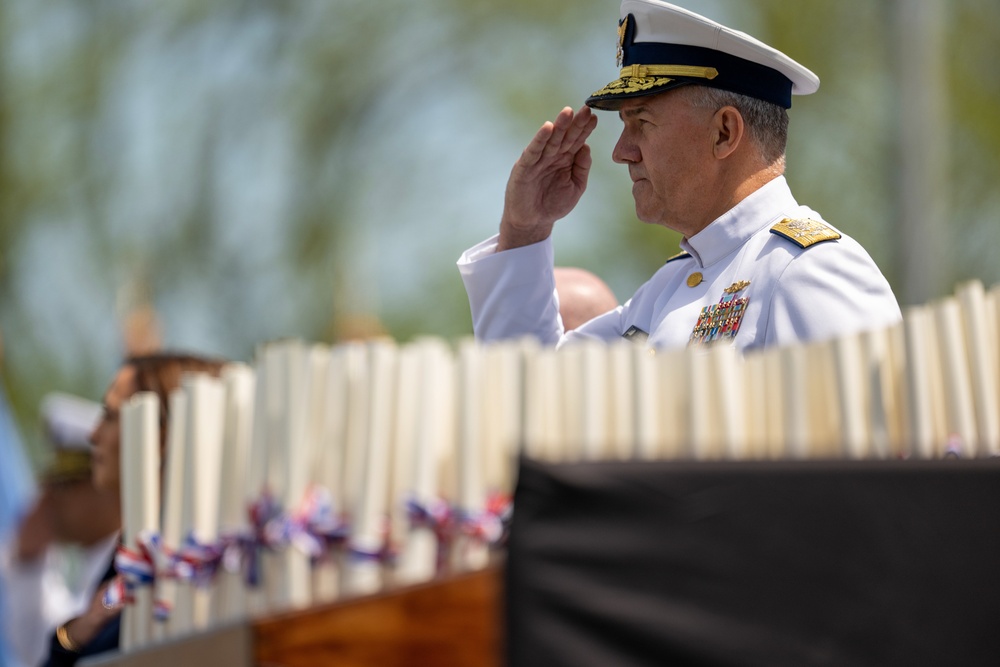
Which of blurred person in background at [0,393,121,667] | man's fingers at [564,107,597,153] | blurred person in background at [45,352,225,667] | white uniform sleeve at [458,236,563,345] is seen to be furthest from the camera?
blurred person in background at [0,393,121,667]

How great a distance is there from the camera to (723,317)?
3234 millimetres

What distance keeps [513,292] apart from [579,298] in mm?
920

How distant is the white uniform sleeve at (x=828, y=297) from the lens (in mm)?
2992

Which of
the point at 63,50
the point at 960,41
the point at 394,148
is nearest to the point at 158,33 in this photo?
the point at 63,50

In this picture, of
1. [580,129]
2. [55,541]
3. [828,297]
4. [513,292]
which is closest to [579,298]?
[513,292]

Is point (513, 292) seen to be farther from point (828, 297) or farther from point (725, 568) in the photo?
point (725, 568)

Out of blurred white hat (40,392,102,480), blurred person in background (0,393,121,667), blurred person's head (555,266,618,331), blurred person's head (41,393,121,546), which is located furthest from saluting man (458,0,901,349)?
blurred white hat (40,392,102,480)

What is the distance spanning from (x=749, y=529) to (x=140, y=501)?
40.7 inches

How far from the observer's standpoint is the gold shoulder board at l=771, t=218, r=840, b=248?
3212mm

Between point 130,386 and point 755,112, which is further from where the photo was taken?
point 130,386

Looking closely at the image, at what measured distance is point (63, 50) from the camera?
19.5 metres

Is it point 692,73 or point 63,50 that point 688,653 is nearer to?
point 692,73

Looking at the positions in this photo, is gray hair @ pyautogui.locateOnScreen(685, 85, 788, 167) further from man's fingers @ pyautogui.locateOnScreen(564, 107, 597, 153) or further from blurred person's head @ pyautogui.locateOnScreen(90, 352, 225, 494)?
blurred person's head @ pyautogui.locateOnScreen(90, 352, 225, 494)

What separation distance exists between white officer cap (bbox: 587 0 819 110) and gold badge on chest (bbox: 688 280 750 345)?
0.55 metres
